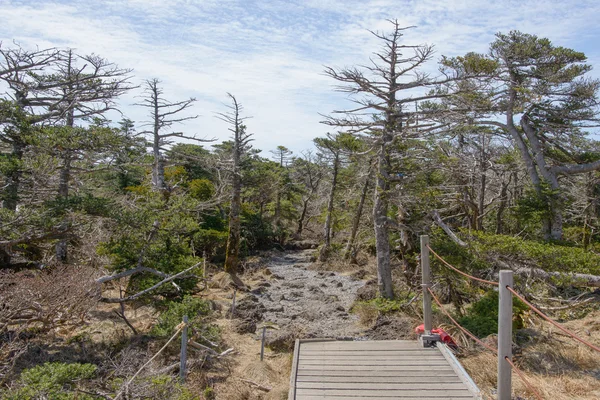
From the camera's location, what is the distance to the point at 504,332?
3580 mm

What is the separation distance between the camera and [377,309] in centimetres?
1159

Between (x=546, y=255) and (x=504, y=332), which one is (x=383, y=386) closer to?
(x=504, y=332)

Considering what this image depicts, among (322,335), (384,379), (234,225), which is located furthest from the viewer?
(234,225)

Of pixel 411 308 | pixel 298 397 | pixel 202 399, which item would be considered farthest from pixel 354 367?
pixel 411 308

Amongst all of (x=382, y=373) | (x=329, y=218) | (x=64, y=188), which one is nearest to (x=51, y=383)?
(x=382, y=373)

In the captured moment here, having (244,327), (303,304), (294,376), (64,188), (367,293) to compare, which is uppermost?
(64,188)

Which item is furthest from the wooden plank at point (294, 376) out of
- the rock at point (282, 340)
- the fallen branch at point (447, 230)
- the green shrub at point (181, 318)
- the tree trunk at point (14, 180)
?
the tree trunk at point (14, 180)

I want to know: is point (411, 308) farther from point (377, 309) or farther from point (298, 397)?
point (298, 397)

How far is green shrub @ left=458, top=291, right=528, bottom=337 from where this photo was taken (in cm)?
856

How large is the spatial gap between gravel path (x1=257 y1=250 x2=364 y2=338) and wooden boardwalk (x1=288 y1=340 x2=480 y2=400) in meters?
4.16

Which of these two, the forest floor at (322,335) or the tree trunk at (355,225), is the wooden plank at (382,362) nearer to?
the forest floor at (322,335)

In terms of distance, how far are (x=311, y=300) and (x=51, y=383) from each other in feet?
33.4

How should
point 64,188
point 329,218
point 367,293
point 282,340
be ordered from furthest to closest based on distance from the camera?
1. point 329,218
2. point 367,293
3. point 64,188
4. point 282,340

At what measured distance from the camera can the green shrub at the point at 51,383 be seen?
14.7 feet
